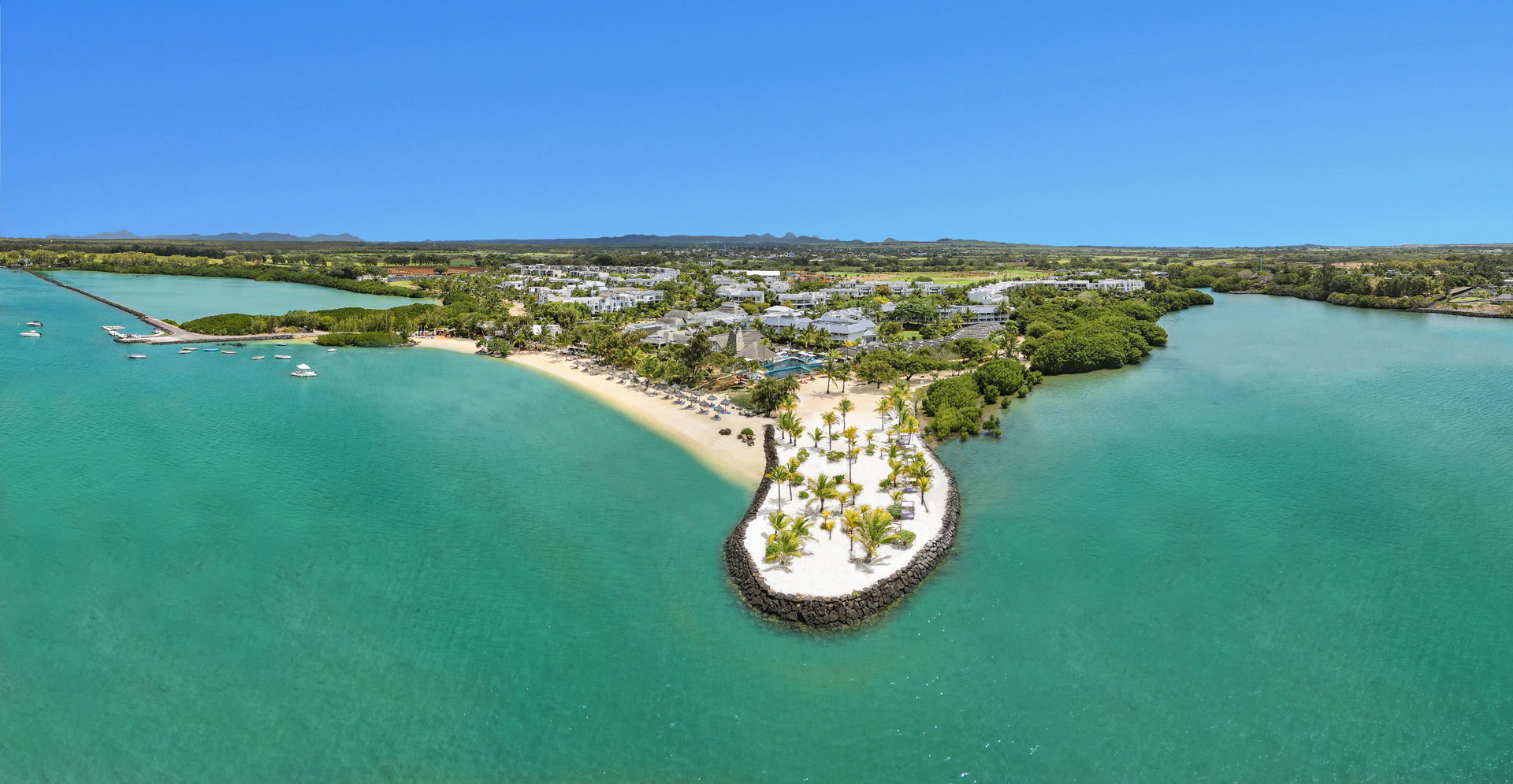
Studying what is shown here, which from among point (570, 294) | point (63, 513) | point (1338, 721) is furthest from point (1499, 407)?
point (570, 294)

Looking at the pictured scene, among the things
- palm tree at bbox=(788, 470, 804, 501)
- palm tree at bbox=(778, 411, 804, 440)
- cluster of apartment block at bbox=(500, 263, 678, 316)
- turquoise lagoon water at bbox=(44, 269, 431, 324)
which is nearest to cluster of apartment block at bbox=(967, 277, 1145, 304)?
cluster of apartment block at bbox=(500, 263, 678, 316)

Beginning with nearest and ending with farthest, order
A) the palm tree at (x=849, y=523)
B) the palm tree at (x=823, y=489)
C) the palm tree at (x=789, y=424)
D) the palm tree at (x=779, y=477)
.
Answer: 1. the palm tree at (x=849, y=523)
2. the palm tree at (x=823, y=489)
3. the palm tree at (x=779, y=477)
4. the palm tree at (x=789, y=424)

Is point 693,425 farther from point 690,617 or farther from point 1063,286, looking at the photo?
point 1063,286

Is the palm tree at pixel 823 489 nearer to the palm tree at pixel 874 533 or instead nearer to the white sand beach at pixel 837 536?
the white sand beach at pixel 837 536

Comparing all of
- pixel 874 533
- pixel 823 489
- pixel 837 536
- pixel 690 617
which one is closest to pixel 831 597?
pixel 874 533

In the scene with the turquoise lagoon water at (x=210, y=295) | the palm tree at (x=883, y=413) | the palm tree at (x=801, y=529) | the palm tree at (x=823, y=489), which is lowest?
the palm tree at (x=801, y=529)

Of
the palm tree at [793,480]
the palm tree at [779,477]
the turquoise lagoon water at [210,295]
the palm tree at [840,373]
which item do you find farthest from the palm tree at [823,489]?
the turquoise lagoon water at [210,295]

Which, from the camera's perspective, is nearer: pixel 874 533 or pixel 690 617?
pixel 690 617
